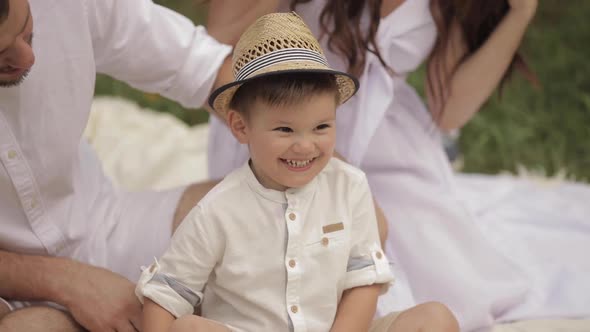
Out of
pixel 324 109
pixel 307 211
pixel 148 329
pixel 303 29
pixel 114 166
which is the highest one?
pixel 303 29

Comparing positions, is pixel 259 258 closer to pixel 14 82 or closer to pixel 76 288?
pixel 76 288

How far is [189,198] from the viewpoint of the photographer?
1.60m

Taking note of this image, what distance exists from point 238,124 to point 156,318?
341 millimetres

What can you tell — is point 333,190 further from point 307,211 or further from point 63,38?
point 63,38

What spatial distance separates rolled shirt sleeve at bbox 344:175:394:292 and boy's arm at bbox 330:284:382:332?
0.05 feet

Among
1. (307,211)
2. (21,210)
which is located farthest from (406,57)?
(21,210)

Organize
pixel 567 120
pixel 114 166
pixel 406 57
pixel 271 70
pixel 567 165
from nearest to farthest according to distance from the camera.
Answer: pixel 271 70
pixel 406 57
pixel 114 166
pixel 567 165
pixel 567 120

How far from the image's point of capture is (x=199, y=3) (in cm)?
156

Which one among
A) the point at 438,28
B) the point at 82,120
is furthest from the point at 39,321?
the point at 438,28

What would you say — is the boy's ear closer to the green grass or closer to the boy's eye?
the boy's eye

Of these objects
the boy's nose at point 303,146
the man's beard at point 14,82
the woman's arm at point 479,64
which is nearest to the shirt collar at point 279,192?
the boy's nose at point 303,146

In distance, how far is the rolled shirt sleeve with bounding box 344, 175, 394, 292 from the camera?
1348 millimetres

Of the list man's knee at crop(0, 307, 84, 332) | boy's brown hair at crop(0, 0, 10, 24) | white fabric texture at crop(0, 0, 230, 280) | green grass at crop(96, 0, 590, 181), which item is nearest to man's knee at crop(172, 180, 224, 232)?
white fabric texture at crop(0, 0, 230, 280)

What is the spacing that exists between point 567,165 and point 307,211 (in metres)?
1.82
